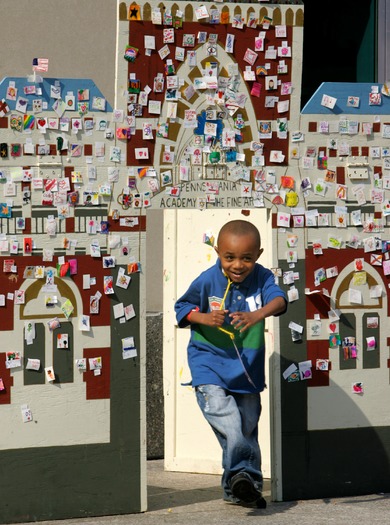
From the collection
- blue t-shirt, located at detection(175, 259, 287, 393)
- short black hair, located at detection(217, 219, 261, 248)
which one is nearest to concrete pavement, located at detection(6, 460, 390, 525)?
blue t-shirt, located at detection(175, 259, 287, 393)

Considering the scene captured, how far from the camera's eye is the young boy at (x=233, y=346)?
6.47 m

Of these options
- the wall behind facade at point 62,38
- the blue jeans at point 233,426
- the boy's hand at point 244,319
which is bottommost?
the blue jeans at point 233,426

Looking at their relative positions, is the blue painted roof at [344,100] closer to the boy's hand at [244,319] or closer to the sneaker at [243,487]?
the boy's hand at [244,319]

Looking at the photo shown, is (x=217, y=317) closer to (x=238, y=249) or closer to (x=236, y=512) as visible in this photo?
(x=238, y=249)

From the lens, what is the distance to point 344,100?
7.25 m

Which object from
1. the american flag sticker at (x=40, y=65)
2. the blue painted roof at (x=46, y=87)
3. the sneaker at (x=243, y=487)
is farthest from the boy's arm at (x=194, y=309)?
the american flag sticker at (x=40, y=65)

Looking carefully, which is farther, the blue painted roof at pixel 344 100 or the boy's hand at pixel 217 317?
the blue painted roof at pixel 344 100

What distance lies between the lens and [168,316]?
8.34 metres

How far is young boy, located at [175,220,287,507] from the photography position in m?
6.47

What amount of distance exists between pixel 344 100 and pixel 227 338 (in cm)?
172

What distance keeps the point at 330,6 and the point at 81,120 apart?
385 cm

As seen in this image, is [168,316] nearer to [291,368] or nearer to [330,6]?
[291,368]

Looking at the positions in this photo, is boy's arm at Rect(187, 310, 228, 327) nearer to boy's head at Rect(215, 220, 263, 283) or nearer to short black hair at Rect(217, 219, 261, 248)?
boy's head at Rect(215, 220, 263, 283)

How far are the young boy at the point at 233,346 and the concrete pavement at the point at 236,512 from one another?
14cm
